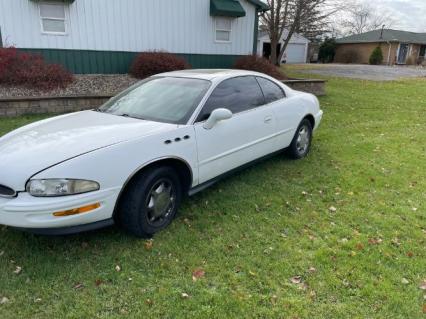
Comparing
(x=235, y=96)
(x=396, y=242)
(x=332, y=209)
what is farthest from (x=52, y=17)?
(x=396, y=242)

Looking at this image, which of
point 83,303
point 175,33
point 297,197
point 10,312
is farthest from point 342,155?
point 175,33

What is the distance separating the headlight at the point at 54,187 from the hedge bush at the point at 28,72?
7.50 meters

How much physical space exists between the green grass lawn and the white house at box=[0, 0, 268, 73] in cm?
901

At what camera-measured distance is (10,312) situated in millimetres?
2574

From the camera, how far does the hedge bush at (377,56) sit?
43469 mm

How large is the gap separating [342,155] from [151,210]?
3.96 m

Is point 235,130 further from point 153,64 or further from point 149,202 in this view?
point 153,64

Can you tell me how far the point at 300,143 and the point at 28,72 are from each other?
736 centimetres

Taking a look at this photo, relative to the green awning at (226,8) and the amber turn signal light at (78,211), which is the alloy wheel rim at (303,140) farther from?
the green awning at (226,8)

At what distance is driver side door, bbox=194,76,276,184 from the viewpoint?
12.8 ft

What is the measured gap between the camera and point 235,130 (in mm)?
4250

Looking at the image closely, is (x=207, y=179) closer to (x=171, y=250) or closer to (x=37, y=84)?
(x=171, y=250)

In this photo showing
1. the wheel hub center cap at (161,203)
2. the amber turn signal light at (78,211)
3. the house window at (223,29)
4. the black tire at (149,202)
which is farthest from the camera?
the house window at (223,29)

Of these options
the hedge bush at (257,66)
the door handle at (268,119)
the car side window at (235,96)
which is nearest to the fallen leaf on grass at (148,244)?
the car side window at (235,96)
